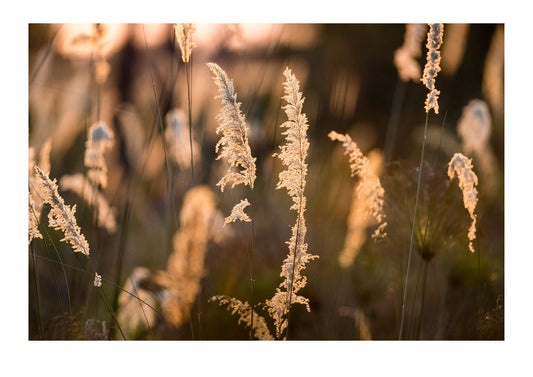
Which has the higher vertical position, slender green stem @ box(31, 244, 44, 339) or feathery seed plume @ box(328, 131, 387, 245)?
feathery seed plume @ box(328, 131, 387, 245)

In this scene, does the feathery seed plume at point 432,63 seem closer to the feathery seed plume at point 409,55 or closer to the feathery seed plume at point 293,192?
the feathery seed plume at point 409,55

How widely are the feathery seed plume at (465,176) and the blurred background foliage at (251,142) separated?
87 mm

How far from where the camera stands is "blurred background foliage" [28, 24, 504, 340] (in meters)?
2.06

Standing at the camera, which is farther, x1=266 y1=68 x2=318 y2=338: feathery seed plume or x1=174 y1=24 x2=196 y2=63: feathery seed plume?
x1=174 y1=24 x2=196 y2=63: feathery seed plume

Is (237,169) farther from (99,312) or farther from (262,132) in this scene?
(99,312)

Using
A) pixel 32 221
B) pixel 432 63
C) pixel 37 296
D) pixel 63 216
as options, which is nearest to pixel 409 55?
pixel 432 63

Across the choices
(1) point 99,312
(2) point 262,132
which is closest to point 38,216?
(1) point 99,312

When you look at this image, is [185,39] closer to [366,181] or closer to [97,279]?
[366,181]

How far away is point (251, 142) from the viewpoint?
2055 mm

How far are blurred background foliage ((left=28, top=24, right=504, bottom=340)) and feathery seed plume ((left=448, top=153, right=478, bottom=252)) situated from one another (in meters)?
0.09

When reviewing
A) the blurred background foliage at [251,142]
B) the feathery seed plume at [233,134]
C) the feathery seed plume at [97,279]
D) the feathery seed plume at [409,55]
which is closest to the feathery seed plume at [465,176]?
the blurred background foliage at [251,142]

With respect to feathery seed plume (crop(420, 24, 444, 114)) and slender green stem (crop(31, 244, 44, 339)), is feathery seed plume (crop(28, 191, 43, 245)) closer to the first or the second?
slender green stem (crop(31, 244, 44, 339))

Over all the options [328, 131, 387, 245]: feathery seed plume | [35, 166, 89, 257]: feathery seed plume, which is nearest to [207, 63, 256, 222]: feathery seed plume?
[328, 131, 387, 245]: feathery seed plume

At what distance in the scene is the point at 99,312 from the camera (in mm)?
2074
